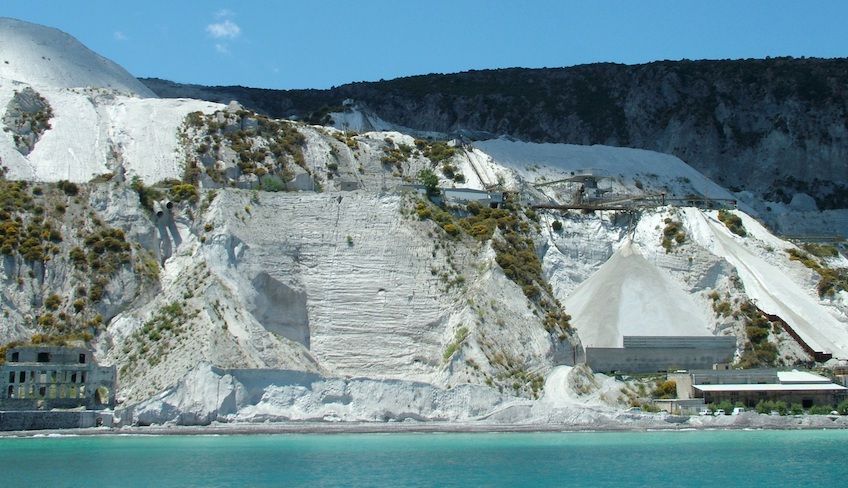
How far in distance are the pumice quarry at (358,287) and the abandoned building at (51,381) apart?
102 mm

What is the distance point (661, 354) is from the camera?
2968 inches

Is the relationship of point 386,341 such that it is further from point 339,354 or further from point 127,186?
point 127,186

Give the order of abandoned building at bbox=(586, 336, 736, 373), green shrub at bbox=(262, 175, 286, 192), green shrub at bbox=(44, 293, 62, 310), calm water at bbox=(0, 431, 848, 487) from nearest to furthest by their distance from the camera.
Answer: calm water at bbox=(0, 431, 848, 487) < green shrub at bbox=(44, 293, 62, 310) < abandoned building at bbox=(586, 336, 736, 373) < green shrub at bbox=(262, 175, 286, 192)

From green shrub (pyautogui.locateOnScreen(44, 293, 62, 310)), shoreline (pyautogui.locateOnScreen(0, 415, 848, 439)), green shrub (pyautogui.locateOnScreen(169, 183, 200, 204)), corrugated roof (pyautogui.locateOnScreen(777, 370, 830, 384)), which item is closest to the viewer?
shoreline (pyautogui.locateOnScreen(0, 415, 848, 439))

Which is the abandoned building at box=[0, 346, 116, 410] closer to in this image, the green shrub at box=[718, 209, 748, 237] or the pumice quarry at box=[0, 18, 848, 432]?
the pumice quarry at box=[0, 18, 848, 432]

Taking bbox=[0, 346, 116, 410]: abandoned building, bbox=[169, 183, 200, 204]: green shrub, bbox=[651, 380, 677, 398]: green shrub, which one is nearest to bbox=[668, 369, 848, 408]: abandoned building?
bbox=[651, 380, 677, 398]: green shrub

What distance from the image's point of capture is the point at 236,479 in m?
47.5

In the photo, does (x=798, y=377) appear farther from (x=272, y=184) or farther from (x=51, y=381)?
(x=51, y=381)

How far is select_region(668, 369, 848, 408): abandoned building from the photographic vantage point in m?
71.9

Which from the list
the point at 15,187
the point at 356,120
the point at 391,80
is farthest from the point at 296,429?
the point at 391,80

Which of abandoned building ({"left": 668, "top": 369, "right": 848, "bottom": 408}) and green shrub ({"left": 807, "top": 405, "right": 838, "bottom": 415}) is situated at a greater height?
abandoned building ({"left": 668, "top": 369, "right": 848, "bottom": 408})

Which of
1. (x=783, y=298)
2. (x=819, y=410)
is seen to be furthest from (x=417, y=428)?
(x=783, y=298)

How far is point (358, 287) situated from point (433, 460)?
2216 cm

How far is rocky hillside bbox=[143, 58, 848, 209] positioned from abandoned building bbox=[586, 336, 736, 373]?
157 ft
